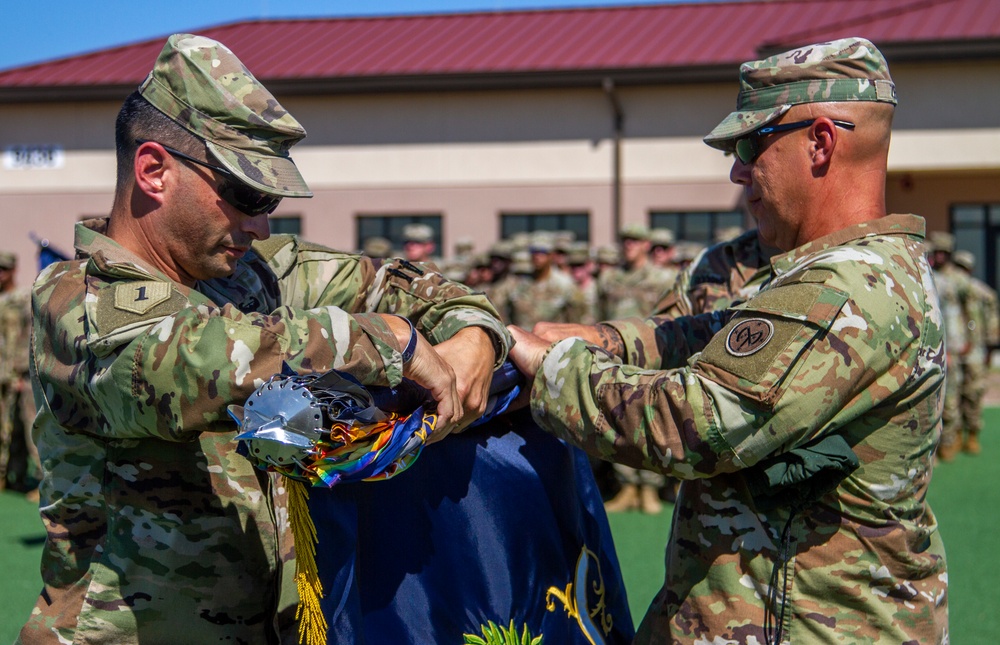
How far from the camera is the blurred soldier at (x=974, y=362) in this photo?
1188 centimetres

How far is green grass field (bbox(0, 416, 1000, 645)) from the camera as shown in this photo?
5.67 meters

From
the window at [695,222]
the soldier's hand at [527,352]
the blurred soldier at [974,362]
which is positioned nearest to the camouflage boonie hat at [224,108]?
the soldier's hand at [527,352]

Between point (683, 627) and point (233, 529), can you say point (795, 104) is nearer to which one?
point (683, 627)

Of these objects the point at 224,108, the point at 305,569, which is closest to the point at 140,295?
the point at 224,108

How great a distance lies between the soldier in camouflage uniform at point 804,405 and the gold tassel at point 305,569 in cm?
53

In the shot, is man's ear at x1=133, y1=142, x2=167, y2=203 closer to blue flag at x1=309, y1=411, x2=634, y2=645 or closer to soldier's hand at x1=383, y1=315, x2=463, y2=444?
soldier's hand at x1=383, y1=315, x2=463, y2=444

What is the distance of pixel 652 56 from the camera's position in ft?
62.1

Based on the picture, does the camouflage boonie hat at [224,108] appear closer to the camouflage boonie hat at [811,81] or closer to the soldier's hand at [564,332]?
the soldier's hand at [564,332]

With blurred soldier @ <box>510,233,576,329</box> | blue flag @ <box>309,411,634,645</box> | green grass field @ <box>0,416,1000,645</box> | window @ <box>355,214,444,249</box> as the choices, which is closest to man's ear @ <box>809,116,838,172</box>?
blue flag @ <box>309,411,634,645</box>

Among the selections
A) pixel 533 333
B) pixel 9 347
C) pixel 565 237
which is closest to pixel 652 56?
pixel 565 237

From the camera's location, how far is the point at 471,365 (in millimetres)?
2311

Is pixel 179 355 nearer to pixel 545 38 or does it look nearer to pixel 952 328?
pixel 952 328

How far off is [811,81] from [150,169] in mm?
1406

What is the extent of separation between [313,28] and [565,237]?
11599mm
